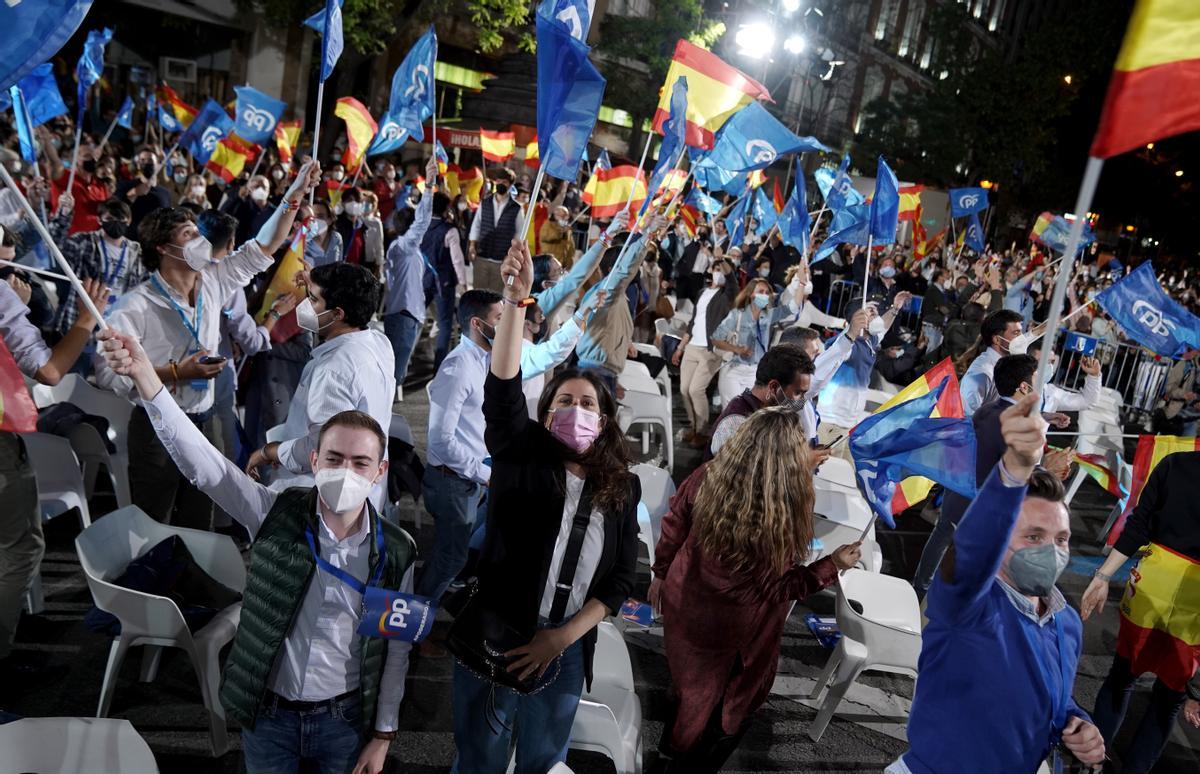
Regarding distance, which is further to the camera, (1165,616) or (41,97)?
(41,97)

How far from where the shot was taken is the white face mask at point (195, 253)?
15.3 ft

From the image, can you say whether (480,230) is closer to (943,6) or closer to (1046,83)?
(1046,83)

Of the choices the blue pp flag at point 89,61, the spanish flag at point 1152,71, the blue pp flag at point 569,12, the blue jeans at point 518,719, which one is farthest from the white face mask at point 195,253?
the blue pp flag at point 89,61

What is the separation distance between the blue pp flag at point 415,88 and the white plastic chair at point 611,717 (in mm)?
5936

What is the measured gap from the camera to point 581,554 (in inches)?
119

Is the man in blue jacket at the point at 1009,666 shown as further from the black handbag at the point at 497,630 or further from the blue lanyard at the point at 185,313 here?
the blue lanyard at the point at 185,313

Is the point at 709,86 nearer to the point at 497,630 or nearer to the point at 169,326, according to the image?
the point at 169,326

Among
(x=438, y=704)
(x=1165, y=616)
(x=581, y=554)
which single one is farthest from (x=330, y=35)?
(x=1165, y=616)

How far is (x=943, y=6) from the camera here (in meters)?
42.0

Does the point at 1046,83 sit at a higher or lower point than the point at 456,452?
higher

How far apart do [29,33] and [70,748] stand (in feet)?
6.60

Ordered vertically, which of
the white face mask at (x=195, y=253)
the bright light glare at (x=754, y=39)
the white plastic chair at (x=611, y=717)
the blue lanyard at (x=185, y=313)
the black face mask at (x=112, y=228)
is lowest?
the white plastic chair at (x=611, y=717)

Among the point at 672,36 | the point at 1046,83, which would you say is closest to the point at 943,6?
the point at 1046,83

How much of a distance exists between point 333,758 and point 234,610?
139cm
